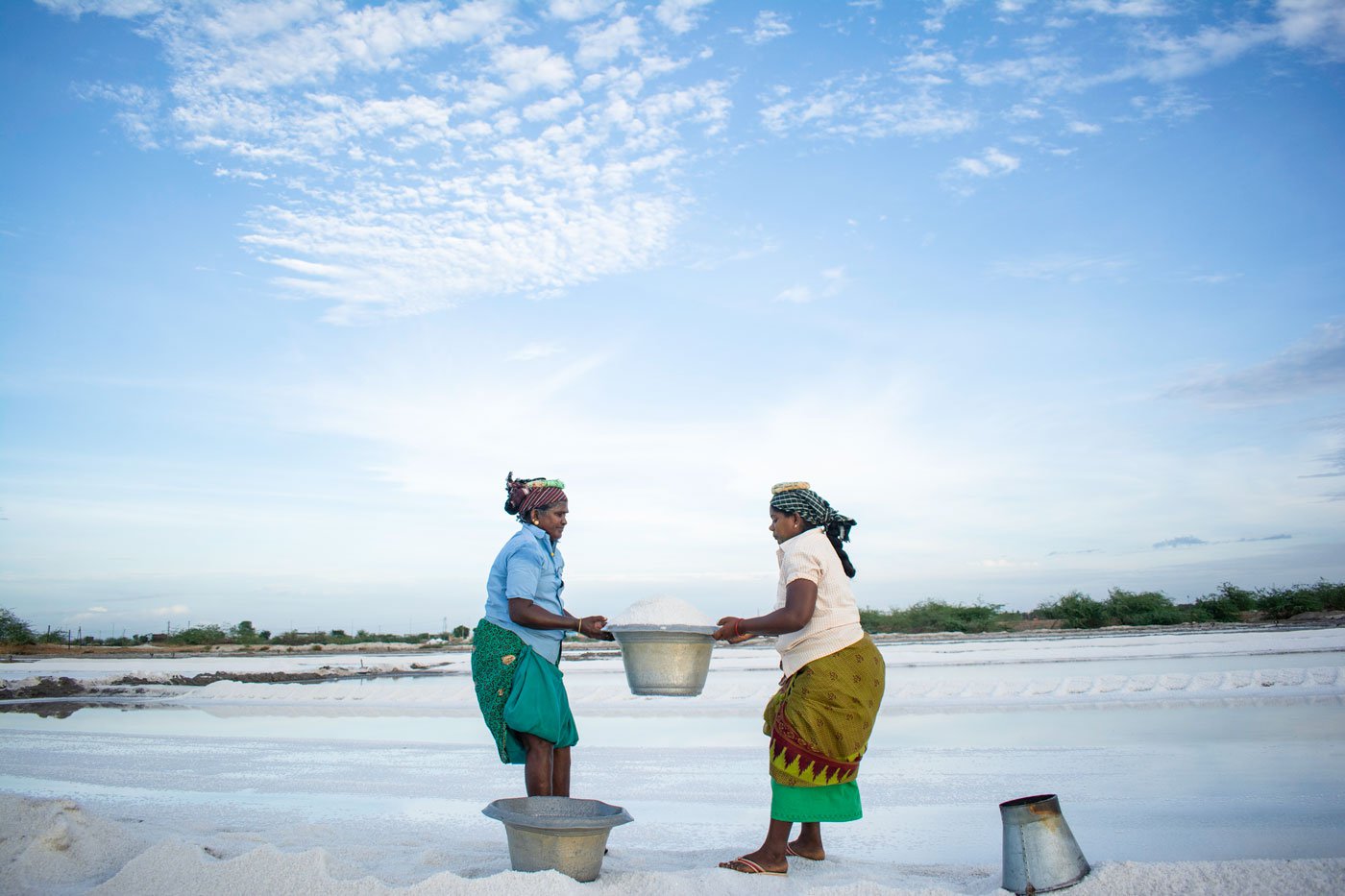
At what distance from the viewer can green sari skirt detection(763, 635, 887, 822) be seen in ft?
12.9

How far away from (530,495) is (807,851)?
216cm

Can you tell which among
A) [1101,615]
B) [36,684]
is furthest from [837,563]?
[1101,615]

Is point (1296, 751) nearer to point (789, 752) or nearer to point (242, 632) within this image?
point (789, 752)

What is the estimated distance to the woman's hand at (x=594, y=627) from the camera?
14.3 ft

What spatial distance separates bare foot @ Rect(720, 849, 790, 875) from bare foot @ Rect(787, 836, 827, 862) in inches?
9.4

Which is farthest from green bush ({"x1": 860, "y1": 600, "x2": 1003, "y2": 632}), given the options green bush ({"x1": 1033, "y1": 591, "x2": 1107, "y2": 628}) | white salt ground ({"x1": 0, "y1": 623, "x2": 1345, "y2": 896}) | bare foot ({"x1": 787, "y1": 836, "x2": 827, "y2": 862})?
bare foot ({"x1": 787, "y1": 836, "x2": 827, "y2": 862})

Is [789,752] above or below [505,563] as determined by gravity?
below

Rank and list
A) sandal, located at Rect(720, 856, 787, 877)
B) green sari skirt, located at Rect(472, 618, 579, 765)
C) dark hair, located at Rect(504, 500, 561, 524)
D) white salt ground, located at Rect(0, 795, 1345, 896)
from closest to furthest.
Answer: white salt ground, located at Rect(0, 795, 1345, 896)
sandal, located at Rect(720, 856, 787, 877)
green sari skirt, located at Rect(472, 618, 579, 765)
dark hair, located at Rect(504, 500, 561, 524)

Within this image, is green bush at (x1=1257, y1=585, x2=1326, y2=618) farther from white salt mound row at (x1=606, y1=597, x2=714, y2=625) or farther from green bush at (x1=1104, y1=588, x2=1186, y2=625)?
white salt mound row at (x1=606, y1=597, x2=714, y2=625)

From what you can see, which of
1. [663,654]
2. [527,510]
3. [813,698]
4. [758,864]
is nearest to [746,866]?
[758,864]

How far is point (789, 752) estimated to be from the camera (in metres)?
4.00

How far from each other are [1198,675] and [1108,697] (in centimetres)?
235

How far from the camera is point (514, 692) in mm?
4137

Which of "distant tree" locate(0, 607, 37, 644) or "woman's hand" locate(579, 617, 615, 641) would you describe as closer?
"woman's hand" locate(579, 617, 615, 641)
